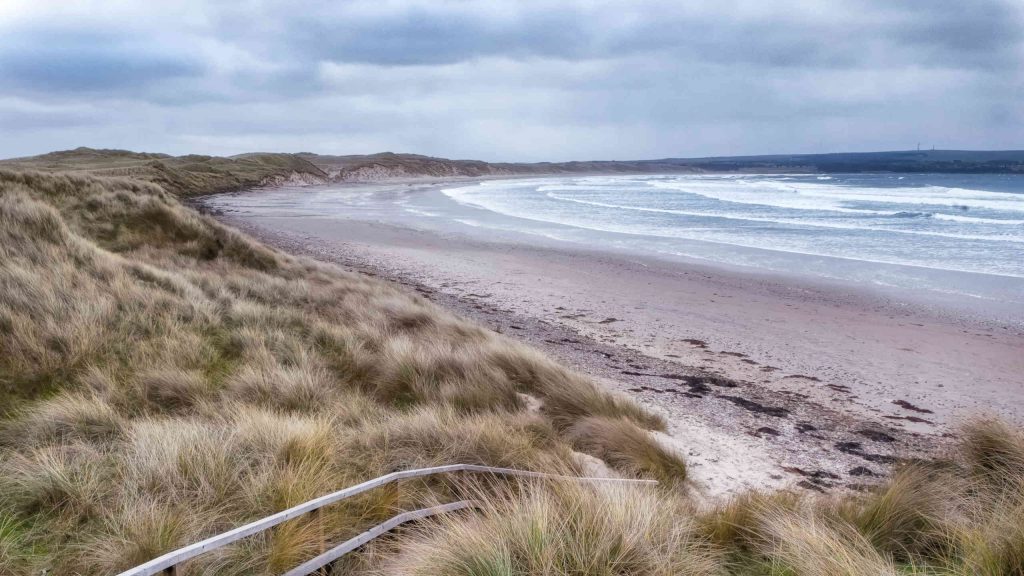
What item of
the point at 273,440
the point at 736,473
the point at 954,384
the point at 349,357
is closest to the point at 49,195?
the point at 349,357

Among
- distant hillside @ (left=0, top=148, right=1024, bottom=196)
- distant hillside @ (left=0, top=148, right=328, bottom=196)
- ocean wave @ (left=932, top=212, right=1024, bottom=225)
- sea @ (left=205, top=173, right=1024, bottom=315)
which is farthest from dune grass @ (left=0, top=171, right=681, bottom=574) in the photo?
ocean wave @ (left=932, top=212, right=1024, bottom=225)

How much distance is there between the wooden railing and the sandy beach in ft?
7.13

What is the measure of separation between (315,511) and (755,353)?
8.51 meters

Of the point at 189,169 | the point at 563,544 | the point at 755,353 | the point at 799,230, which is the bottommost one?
the point at 755,353

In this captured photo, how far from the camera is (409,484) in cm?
368

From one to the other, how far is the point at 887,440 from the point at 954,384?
292 centimetres

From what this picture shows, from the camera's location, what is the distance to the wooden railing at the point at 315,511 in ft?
7.18

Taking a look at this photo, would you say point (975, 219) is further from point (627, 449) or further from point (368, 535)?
point (368, 535)

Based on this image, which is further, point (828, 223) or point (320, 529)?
point (828, 223)

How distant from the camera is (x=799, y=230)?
2630 cm

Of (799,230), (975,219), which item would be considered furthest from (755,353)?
(975,219)

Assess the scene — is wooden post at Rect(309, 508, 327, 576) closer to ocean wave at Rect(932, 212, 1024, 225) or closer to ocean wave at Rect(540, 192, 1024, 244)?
ocean wave at Rect(540, 192, 1024, 244)

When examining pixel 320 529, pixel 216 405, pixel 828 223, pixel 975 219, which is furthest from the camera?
pixel 975 219

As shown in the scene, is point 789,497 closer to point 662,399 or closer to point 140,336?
point 662,399
